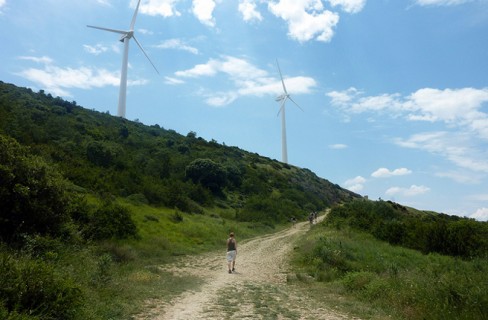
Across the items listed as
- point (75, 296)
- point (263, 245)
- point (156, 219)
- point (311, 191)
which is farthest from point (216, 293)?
point (311, 191)

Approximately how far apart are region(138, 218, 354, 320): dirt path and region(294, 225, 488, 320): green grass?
1.17 meters

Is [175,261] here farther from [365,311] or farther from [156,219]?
[365,311]

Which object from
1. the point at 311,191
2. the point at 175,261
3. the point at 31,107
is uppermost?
the point at 31,107

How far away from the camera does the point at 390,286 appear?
1355 cm

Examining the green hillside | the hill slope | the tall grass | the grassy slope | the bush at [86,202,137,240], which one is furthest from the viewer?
the hill slope

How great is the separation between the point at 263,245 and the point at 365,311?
20.3 meters

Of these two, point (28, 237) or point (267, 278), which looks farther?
point (267, 278)

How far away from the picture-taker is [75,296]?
26.0 feet

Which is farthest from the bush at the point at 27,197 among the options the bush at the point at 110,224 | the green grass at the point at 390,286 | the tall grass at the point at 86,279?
the green grass at the point at 390,286

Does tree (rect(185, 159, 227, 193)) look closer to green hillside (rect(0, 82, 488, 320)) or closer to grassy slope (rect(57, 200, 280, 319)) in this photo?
green hillside (rect(0, 82, 488, 320))

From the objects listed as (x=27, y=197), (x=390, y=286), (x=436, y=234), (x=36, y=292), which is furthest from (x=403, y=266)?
(x=36, y=292)

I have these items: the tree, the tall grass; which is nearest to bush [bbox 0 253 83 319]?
the tall grass

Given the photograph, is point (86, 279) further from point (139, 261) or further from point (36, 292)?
point (139, 261)

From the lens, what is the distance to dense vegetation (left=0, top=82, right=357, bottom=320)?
29.1 ft
